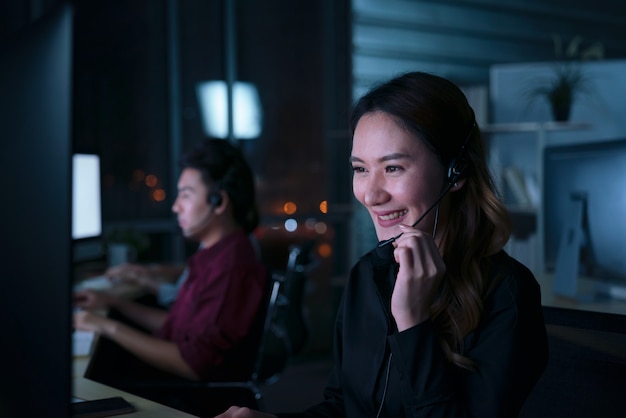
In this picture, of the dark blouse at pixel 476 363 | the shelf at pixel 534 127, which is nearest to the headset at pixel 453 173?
the dark blouse at pixel 476 363

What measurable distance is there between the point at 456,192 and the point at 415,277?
0.89 ft

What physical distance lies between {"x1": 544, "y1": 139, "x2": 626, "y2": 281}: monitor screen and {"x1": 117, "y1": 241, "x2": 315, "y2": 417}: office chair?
974mm

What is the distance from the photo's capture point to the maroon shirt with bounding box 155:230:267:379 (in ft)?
7.57

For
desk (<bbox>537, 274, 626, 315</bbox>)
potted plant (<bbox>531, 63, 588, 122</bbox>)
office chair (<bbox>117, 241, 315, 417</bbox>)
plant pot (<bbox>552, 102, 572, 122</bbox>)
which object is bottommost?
office chair (<bbox>117, 241, 315, 417</bbox>)

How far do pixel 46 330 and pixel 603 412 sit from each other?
1215 mm

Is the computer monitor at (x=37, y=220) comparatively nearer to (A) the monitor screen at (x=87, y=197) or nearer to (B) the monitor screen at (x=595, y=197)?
(B) the monitor screen at (x=595, y=197)

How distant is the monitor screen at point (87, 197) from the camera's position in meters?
3.37

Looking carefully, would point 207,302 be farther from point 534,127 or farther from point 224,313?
point 534,127

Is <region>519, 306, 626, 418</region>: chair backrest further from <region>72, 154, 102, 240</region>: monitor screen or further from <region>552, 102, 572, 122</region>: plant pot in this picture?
<region>552, 102, 572, 122</region>: plant pot

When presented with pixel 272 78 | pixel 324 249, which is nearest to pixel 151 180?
pixel 272 78

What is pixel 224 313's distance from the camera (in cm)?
234

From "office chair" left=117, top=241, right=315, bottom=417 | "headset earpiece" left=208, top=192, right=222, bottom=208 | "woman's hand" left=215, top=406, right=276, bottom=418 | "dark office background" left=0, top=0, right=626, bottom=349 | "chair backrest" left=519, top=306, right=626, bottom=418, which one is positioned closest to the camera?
"woman's hand" left=215, top=406, right=276, bottom=418

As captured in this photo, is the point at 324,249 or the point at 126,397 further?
the point at 324,249

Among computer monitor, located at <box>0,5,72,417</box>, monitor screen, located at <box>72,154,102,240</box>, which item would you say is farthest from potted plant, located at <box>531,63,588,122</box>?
computer monitor, located at <box>0,5,72,417</box>
